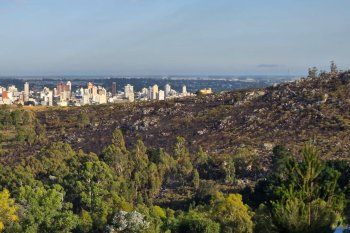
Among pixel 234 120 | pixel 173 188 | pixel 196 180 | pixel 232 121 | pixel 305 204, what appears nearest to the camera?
pixel 305 204

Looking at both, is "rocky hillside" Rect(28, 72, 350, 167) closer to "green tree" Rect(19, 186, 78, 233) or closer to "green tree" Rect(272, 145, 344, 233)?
"green tree" Rect(272, 145, 344, 233)

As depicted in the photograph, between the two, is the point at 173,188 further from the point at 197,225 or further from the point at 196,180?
the point at 197,225

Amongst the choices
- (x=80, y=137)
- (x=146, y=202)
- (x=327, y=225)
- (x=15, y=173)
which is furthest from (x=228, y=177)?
(x=80, y=137)

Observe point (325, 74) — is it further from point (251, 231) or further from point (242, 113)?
point (251, 231)

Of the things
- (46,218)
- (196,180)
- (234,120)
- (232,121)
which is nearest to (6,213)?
(46,218)

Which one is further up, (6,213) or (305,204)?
(305,204)

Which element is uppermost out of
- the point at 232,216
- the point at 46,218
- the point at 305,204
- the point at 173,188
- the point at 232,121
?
the point at 305,204

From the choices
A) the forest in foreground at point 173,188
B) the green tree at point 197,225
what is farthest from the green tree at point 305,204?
the green tree at point 197,225

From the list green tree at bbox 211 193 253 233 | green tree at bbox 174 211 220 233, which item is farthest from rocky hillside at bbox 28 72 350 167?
green tree at bbox 174 211 220 233
